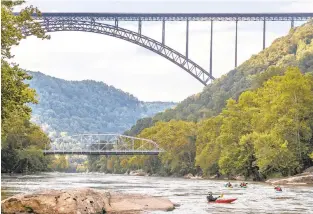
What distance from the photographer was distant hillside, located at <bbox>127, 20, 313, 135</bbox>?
497 ft

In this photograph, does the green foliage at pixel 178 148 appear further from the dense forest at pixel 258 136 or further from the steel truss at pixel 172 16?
the steel truss at pixel 172 16

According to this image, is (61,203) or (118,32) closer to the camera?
(61,203)

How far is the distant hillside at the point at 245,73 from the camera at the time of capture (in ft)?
497

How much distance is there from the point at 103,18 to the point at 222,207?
73487 millimetres

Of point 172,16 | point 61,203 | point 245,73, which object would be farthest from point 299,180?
point 245,73

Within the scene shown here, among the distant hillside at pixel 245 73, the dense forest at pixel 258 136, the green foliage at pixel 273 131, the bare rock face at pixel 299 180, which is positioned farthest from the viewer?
the distant hillside at pixel 245 73

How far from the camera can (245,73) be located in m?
163

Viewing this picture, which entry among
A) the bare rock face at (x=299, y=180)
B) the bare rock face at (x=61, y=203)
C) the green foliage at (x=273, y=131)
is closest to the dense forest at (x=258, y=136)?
the green foliage at (x=273, y=131)

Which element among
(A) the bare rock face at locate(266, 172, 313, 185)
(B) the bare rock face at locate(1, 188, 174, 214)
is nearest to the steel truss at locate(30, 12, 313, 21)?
(A) the bare rock face at locate(266, 172, 313, 185)

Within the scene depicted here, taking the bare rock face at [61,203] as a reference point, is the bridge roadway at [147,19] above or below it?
above

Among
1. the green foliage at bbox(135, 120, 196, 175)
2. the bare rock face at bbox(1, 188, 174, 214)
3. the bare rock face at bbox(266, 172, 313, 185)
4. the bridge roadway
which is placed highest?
the bridge roadway

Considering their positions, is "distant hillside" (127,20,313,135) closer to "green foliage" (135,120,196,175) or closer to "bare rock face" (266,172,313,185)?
"green foliage" (135,120,196,175)

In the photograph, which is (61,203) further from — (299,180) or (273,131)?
(273,131)

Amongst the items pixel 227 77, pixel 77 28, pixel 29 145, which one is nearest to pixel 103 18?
pixel 77 28
